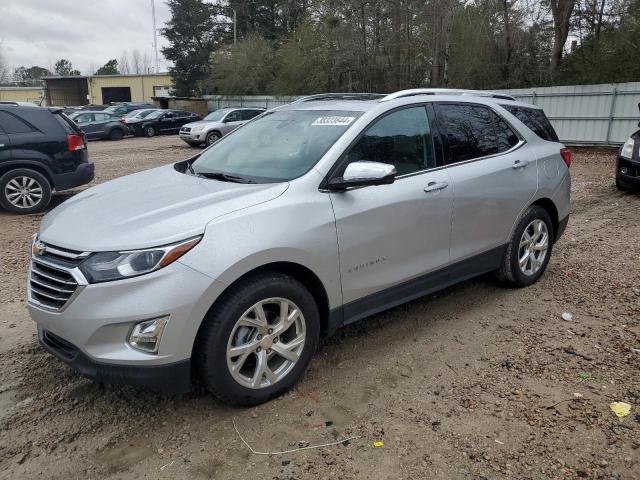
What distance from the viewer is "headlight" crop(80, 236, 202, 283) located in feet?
8.43

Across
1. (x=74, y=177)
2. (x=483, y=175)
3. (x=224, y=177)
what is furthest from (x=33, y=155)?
(x=483, y=175)

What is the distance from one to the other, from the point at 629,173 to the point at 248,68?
109ft

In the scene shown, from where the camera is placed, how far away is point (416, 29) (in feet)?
75.9

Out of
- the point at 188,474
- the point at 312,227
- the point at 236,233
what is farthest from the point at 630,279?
the point at 188,474

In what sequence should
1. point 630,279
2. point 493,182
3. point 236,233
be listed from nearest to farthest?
point 236,233 → point 493,182 → point 630,279

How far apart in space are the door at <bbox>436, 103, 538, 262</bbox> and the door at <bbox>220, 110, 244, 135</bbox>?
1740 cm

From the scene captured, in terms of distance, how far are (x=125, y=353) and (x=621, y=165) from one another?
29.6ft

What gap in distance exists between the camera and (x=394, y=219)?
3.48 m

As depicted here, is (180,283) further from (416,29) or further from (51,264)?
(416,29)

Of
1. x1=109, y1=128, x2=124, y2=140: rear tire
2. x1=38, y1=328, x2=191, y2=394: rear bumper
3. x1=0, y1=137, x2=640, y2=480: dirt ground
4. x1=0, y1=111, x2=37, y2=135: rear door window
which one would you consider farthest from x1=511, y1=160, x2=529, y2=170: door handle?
x1=109, y1=128, x2=124, y2=140: rear tire

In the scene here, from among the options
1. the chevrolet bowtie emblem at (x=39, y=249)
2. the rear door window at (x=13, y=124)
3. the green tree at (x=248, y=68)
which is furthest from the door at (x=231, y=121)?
the chevrolet bowtie emblem at (x=39, y=249)

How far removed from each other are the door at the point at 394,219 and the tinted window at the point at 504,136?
930 mm

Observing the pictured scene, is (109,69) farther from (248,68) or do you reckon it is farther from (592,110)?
(592,110)

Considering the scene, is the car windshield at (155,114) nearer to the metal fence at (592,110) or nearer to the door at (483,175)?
the metal fence at (592,110)
